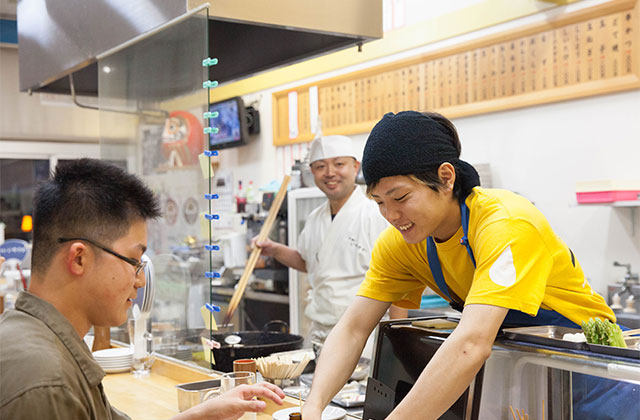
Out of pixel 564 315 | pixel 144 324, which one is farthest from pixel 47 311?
pixel 144 324

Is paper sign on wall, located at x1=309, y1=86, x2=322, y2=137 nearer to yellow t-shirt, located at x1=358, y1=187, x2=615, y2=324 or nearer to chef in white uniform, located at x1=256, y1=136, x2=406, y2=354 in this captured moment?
chef in white uniform, located at x1=256, y1=136, x2=406, y2=354

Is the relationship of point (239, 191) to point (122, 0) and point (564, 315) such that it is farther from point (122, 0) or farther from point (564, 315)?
point (564, 315)

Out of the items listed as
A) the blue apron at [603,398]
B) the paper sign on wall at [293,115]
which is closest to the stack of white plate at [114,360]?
the blue apron at [603,398]

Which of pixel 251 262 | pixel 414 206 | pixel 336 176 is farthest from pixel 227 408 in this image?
pixel 336 176

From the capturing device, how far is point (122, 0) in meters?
3.09

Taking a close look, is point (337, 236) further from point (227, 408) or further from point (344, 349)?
point (227, 408)

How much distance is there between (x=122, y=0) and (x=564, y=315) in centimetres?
238

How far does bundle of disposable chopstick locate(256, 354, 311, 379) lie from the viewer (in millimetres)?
2221

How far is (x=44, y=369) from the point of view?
1.08 meters

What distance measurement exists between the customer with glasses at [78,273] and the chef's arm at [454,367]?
2.08ft

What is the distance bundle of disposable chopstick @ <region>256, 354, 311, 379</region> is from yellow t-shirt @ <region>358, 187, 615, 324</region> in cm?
41

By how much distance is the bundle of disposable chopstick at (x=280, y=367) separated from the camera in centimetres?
222

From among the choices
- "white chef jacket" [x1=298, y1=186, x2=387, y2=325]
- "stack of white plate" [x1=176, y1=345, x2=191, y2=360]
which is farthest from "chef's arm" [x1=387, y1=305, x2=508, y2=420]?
"white chef jacket" [x1=298, y1=186, x2=387, y2=325]

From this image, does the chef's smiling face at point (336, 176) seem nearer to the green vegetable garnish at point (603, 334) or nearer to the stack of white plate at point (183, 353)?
the stack of white plate at point (183, 353)
